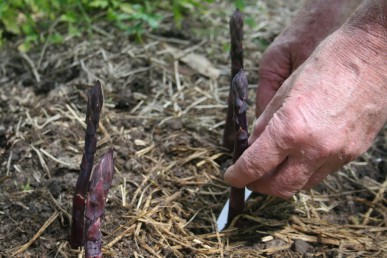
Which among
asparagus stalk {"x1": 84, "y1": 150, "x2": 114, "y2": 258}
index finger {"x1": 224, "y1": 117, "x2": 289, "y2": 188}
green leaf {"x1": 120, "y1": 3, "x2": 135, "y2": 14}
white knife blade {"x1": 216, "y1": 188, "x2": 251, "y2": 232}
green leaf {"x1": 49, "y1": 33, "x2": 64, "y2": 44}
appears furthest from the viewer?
green leaf {"x1": 120, "y1": 3, "x2": 135, "y2": 14}

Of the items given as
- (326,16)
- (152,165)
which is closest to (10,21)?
(152,165)

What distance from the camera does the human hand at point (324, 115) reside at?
214 cm

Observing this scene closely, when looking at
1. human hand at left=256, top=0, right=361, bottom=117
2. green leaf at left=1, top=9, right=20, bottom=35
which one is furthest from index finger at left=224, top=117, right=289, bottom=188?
green leaf at left=1, top=9, right=20, bottom=35

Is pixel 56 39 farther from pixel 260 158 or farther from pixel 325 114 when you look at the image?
pixel 325 114

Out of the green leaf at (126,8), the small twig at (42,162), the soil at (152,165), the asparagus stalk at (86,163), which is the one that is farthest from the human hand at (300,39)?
the green leaf at (126,8)

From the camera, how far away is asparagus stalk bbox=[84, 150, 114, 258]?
207cm

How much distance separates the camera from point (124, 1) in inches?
169

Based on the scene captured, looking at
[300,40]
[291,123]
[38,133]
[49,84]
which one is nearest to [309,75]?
[291,123]

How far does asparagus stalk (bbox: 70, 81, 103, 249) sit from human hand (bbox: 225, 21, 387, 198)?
603 millimetres

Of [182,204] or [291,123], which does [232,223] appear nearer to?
[182,204]

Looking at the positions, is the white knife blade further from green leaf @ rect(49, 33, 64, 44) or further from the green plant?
green leaf @ rect(49, 33, 64, 44)

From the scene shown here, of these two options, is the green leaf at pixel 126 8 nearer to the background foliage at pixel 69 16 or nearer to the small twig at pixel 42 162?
the background foliage at pixel 69 16

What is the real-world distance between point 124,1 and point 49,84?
41.7 inches

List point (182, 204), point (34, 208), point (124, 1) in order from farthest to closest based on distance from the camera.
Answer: point (124, 1) < point (182, 204) < point (34, 208)
